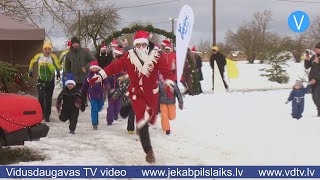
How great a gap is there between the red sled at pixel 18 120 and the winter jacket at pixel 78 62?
3856mm

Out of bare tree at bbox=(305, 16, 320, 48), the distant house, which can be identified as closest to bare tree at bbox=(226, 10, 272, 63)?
bare tree at bbox=(305, 16, 320, 48)

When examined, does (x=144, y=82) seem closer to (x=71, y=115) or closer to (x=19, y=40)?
(x=71, y=115)

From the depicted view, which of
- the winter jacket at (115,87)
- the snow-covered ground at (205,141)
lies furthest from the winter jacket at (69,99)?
the winter jacket at (115,87)

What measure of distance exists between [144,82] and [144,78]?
6 centimetres

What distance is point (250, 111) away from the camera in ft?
37.3

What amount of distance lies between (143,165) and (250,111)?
19.0ft

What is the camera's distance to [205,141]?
7.89m

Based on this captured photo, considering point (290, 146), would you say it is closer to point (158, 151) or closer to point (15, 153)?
point (158, 151)

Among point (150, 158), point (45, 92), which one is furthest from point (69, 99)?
point (150, 158)

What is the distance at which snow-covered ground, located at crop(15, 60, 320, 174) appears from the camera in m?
6.43

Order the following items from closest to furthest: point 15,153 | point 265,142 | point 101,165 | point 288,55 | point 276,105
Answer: point 101,165, point 15,153, point 265,142, point 276,105, point 288,55

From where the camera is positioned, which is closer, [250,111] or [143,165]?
[143,165]

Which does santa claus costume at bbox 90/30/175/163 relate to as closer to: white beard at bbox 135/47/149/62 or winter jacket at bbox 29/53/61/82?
white beard at bbox 135/47/149/62

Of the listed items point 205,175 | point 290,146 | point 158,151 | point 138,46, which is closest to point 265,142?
point 290,146
